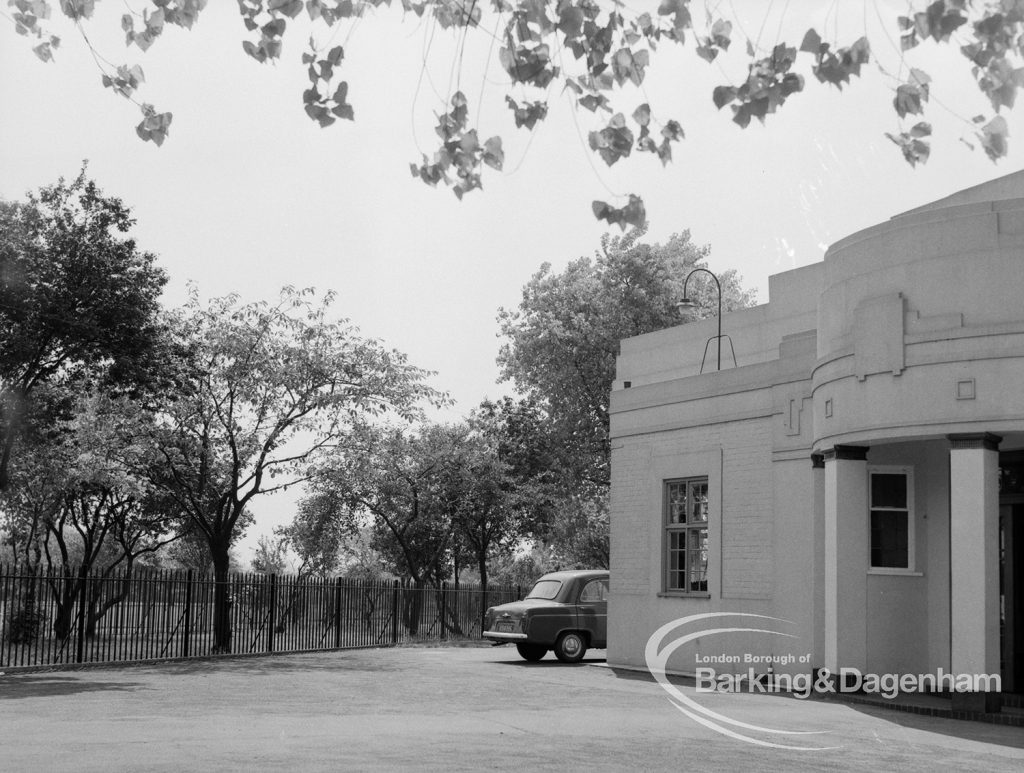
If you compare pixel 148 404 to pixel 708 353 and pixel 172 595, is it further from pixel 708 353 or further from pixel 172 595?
pixel 708 353

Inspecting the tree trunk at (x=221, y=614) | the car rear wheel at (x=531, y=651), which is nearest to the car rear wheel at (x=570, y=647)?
the car rear wheel at (x=531, y=651)

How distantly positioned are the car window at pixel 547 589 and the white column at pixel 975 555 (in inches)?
433

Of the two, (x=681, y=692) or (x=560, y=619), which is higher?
(x=560, y=619)

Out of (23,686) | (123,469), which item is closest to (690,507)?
(23,686)

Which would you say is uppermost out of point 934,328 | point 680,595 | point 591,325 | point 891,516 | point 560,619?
point 591,325

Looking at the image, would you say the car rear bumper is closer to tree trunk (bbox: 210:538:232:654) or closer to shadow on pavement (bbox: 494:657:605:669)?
shadow on pavement (bbox: 494:657:605:669)

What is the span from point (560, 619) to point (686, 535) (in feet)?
12.5

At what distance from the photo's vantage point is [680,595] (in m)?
21.4

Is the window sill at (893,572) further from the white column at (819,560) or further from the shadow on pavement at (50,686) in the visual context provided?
the shadow on pavement at (50,686)

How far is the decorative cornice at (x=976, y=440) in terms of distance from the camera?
1482 cm

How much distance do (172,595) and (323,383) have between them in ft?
21.7

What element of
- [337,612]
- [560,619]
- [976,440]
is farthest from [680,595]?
[337,612]

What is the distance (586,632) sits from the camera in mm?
24438

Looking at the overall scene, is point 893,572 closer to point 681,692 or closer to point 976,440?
point 976,440
